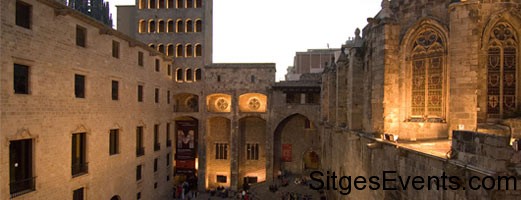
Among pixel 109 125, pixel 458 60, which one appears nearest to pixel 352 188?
pixel 458 60

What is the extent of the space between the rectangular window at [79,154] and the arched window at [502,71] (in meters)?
17.2

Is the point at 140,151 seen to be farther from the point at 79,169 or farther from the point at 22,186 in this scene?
the point at 22,186

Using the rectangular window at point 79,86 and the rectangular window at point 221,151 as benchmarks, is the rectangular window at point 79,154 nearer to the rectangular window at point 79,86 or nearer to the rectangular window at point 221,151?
the rectangular window at point 79,86

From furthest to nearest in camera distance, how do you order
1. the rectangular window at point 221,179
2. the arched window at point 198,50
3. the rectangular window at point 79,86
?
1. the rectangular window at point 221,179
2. the arched window at point 198,50
3. the rectangular window at point 79,86

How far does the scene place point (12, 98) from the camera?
481 inches

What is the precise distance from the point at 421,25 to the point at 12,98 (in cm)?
1504

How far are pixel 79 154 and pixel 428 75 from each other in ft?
51.7

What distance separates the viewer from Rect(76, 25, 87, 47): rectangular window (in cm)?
1634

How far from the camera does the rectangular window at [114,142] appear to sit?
19203 mm

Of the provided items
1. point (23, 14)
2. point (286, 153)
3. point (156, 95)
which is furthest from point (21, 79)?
point (286, 153)

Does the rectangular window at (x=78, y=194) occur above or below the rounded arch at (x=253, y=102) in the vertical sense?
below

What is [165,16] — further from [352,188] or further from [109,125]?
[352,188]

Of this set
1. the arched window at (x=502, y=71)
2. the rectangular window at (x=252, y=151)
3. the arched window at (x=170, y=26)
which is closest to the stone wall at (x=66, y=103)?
the arched window at (x=170, y=26)

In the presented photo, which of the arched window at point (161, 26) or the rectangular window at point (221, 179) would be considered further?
the rectangular window at point (221, 179)
